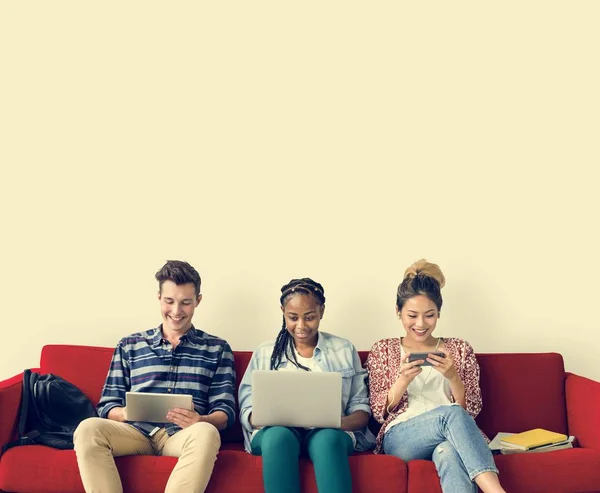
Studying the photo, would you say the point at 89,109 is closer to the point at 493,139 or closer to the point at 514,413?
the point at 493,139

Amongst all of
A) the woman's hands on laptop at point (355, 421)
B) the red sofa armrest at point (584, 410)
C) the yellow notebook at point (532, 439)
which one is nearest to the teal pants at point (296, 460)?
the woman's hands on laptop at point (355, 421)

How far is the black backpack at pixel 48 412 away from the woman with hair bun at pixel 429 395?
48.5 inches

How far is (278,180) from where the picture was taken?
151 inches

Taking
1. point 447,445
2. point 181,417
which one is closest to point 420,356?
point 447,445

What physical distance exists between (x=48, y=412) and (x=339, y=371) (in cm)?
120

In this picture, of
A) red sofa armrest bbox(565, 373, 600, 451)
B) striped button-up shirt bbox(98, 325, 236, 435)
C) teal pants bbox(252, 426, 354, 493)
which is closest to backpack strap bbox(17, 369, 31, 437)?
striped button-up shirt bbox(98, 325, 236, 435)

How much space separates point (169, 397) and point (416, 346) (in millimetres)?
1065

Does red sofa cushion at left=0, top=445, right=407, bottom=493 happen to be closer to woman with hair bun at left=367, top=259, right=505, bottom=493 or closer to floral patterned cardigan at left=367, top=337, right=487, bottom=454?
woman with hair bun at left=367, top=259, right=505, bottom=493

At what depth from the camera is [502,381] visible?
11.3ft

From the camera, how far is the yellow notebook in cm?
304

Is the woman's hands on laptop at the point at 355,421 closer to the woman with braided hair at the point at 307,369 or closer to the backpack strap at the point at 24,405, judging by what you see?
the woman with braided hair at the point at 307,369

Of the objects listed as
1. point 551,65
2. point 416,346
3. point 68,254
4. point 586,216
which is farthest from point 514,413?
point 68,254

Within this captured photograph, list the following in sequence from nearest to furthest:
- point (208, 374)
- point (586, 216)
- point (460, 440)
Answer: point (460, 440) → point (208, 374) → point (586, 216)

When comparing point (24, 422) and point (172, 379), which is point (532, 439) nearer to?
point (172, 379)
